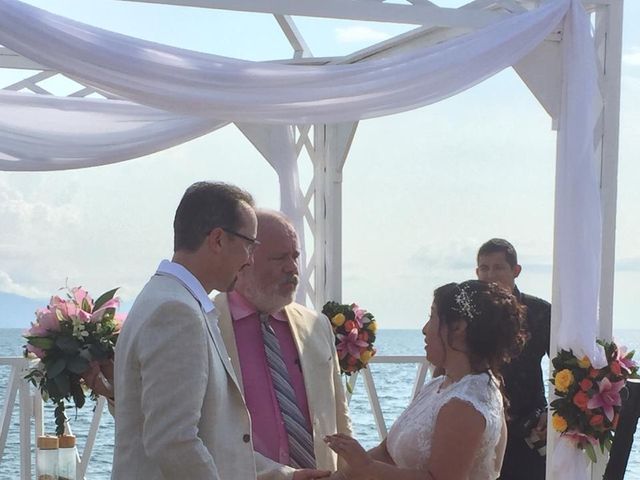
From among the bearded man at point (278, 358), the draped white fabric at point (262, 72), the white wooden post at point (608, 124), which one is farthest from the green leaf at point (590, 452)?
the bearded man at point (278, 358)

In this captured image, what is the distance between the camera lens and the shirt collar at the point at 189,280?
299 centimetres

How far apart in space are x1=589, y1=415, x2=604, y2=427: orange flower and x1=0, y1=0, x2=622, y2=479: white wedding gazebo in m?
0.20

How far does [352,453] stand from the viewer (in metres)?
3.46

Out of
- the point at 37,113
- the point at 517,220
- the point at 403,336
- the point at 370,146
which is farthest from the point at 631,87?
the point at 37,113

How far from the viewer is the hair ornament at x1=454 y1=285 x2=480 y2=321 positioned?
345cm

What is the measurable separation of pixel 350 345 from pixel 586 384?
6.61 feet

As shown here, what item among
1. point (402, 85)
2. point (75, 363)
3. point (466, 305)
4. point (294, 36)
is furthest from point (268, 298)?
point (294, 36)

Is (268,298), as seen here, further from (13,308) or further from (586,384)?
(13,308)

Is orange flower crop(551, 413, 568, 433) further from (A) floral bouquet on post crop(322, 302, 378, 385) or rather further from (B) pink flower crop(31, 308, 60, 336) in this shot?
(B) pink flower crop(31, 308, 60, 336)

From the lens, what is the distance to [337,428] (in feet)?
13.5

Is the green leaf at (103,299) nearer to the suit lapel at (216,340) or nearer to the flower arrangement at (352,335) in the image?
the suit lapel at (216,340)

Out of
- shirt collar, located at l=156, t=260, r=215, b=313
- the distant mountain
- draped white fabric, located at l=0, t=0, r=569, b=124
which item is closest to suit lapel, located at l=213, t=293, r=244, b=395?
shirt collar, located at l=156, t=260, r=215, b=313

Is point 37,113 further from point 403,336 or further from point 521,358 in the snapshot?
point 403,336

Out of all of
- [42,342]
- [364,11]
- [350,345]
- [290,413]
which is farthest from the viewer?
[350,345]
